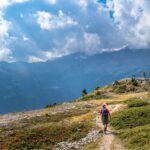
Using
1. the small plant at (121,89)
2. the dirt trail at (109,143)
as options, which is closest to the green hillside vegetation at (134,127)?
the dirt trail at (109,143)

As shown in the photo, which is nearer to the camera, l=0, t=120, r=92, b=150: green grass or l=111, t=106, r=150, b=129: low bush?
l=0, t=120, r=92, b=150: green grass

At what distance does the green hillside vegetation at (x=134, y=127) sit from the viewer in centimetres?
4950

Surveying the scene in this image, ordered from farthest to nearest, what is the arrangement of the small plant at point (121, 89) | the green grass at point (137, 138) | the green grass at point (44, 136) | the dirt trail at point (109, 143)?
the small plant at point (121, 89) < the green grass at point (44, 136) < the dirt trail at point (109, 143) < the green grass at point (137, 138)

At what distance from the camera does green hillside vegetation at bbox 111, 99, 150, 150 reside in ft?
162

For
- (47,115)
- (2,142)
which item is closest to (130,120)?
(2,142)

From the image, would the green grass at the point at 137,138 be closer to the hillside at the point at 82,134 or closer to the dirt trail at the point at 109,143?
the hillside at the point at 82,134

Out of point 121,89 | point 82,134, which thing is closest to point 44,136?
point 82,134

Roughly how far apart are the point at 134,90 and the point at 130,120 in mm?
100947

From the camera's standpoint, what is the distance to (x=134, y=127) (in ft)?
199

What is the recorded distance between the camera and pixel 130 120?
64.8 m

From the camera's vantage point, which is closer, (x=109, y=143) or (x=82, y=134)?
(x=109, y=143)

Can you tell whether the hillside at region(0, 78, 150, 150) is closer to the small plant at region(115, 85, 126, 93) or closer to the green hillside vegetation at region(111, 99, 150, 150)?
the green hillside vegetation at region(111, 99, 150, 150)

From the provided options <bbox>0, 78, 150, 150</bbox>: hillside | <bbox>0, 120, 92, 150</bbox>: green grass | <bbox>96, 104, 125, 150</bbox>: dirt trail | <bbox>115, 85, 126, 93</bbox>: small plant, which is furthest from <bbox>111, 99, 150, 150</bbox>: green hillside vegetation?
<bbox>115, 85, 126, 93</bbox>: small plant

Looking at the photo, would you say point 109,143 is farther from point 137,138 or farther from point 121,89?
point 121,89
